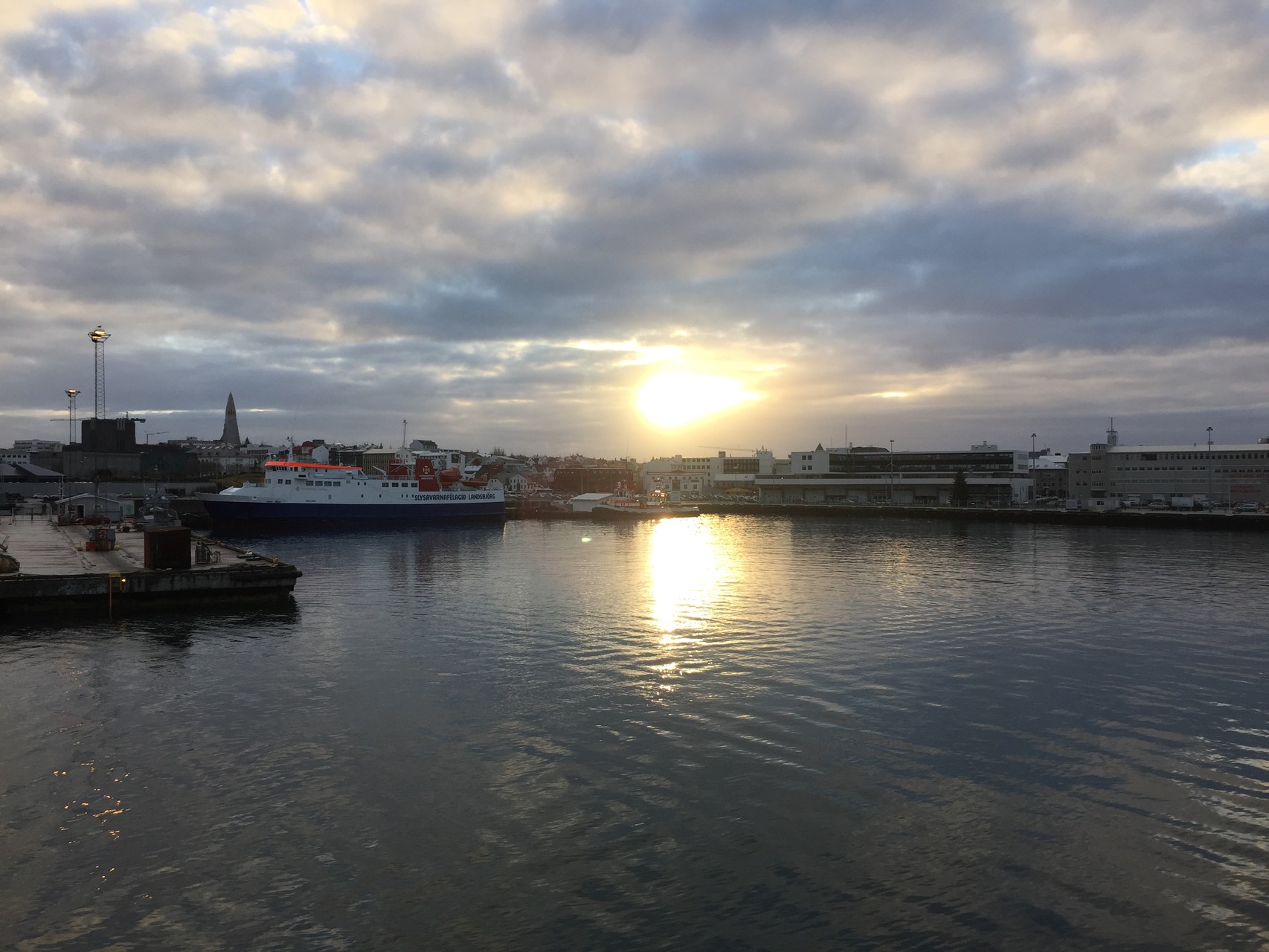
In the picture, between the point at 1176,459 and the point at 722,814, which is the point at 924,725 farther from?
the point at 1176,459

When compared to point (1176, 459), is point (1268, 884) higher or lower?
lower

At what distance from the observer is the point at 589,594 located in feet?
123

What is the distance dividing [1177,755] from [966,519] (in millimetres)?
97489

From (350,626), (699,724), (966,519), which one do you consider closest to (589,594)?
(350,626)

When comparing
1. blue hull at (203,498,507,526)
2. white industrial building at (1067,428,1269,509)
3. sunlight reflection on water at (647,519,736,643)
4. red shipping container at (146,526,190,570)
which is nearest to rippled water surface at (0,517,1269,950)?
sunlight reflection on water at (647,519,736,643)

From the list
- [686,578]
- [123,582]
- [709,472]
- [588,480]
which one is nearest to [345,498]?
[686,578]

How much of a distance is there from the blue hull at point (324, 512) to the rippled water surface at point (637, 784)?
184ft

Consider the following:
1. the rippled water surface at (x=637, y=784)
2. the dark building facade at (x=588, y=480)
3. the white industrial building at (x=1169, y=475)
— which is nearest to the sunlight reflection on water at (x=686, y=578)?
the rippled water surface at (x=637, y=784)

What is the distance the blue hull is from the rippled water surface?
56.1 m

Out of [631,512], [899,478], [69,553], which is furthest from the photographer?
[899,478]

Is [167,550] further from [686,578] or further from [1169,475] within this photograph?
[1169,475]

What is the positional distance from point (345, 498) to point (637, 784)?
81.2m

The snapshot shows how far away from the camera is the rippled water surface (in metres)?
9.59

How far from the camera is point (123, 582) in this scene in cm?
3091
